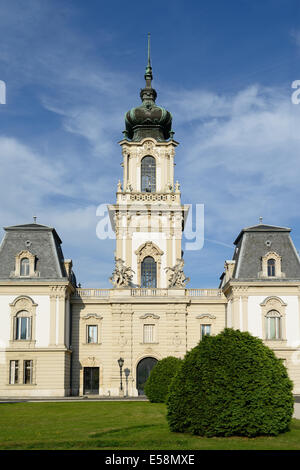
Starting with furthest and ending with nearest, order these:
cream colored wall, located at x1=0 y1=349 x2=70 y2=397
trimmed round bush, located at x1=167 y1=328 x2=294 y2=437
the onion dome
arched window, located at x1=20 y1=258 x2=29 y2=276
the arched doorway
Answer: the onion dome
the arched doorway
arched window, located at x1=20 y1=258 x2=29 y2=276
cream colored wall, located at x1=0 y1=349 x2=70 y2=397
trimmed round bush, located at x1=167 y1=328 x2=294 y2=437

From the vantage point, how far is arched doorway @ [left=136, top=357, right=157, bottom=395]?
5378cm

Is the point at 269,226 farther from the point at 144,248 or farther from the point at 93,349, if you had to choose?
the point at 93,349

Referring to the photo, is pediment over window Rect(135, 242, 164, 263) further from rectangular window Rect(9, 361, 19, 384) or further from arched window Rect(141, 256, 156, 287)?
rectangular window Rect(9, 361, 19, 384)

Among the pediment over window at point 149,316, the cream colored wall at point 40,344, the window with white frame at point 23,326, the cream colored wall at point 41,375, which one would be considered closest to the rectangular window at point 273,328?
the pediment over window at point 149,316

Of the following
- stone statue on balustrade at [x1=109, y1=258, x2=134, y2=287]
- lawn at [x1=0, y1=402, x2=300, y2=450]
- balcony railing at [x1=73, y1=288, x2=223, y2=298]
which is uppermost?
stone statue on balustrade at [x1=109, y1=258, x2=134, y2=287]

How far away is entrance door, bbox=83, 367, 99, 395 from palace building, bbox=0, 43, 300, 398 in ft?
0.30

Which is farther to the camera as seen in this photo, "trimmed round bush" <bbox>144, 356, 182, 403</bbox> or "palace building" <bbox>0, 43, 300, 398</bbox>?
"palace building" <bbox>0, 43, 300, 398</bbox>

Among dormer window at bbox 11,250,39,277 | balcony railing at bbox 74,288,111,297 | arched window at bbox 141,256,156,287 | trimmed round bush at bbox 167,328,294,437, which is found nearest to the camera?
trimmed round bush at bbox 167,328,294,437

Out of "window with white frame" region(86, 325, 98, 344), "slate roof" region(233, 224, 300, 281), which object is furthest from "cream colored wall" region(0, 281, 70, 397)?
"slate roof" region(233, 224, 300, 281)

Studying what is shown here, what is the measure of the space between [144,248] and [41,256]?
10.5 m

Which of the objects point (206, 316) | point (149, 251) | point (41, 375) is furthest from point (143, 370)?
point (149, 251)

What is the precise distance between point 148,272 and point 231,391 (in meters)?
38.4
